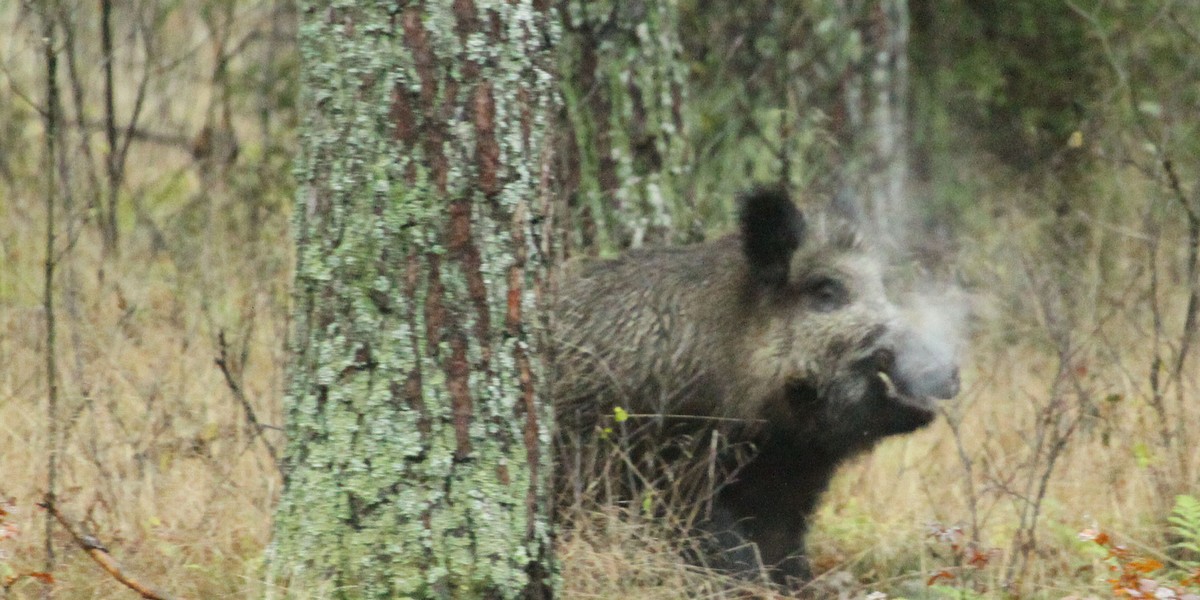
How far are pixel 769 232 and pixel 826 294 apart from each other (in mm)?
310

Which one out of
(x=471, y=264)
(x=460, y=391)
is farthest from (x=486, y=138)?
(x=460, y=391)

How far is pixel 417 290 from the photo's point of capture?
3.76 m

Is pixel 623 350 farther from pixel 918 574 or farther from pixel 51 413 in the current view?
pixel 51 413

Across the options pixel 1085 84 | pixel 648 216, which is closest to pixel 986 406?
pixel 648 216

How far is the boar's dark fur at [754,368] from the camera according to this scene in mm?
5180

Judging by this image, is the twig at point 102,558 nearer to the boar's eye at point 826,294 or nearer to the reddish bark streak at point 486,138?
the reddish bark streak at point 486,138

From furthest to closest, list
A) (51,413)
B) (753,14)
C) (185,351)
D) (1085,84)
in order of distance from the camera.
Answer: (1085,84)
(753,14)
(185,351)
(51,413)

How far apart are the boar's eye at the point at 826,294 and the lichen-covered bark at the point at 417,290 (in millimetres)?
1779

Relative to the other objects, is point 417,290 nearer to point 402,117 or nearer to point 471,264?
point 471,264

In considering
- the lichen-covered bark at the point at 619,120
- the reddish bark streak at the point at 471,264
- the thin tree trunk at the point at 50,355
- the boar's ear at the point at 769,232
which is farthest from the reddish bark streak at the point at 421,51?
the lichen-covered bark at the point at 619,120

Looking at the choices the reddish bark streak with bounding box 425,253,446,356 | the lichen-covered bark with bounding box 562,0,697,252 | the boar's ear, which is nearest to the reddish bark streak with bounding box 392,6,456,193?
the reddish bark streak with bounding box 425,253,446,356

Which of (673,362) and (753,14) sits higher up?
(753,14)

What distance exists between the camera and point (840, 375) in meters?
5.23

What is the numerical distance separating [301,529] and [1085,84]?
7075 mm
